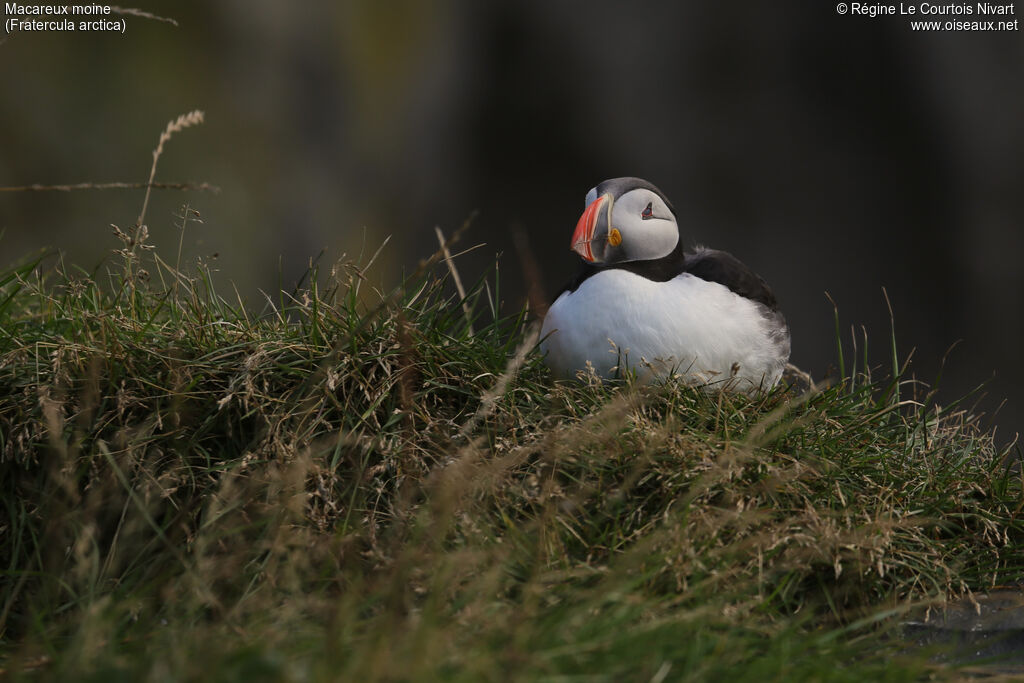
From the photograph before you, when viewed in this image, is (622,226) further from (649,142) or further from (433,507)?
(649,142)

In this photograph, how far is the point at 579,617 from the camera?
1.51m

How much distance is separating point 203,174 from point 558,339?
4.49 meters

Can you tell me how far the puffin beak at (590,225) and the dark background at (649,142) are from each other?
428cm

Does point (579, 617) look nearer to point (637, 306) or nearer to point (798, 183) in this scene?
point (637, 306)

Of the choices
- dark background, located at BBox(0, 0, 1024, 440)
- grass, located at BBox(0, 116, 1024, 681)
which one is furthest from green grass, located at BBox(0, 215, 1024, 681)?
dark background, located at BBox(0, 0, 1024, 440)

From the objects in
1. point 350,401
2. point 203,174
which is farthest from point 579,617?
point 203,174

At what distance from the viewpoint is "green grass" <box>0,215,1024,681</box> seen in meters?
1.54

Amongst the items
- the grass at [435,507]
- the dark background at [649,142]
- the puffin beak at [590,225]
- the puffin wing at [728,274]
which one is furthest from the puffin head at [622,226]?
the dark background at [649,142]

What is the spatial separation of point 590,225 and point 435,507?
112 cm

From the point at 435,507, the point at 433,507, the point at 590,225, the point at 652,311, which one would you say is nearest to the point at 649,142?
the point at 590,225

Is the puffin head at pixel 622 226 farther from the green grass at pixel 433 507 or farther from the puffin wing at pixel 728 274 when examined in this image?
the green grass at pixel 433 507

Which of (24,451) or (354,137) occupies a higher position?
(354,137)

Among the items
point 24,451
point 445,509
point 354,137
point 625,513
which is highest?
point 354,137

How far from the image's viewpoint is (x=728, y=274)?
2557 millimetres
